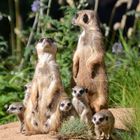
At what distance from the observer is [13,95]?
9.16m

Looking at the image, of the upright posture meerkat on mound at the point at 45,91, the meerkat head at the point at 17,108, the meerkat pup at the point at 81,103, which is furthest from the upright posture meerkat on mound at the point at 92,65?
the meerkat head at the point at 17,108

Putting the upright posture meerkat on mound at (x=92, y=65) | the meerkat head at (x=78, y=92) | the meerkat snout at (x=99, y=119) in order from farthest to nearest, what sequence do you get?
the upright posture meerkat on mound at (x=92, y=65), the meerkat head at (x=78, y=92), the meerkat snout at (x=99, y=119)

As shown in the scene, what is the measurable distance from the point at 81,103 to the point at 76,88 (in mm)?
136

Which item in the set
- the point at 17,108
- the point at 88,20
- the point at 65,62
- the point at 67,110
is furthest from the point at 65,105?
the point at 65,62

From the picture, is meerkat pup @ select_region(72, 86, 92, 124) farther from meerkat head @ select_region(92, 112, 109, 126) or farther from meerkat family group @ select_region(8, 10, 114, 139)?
meerkat head @ select_region(92, 112, 109, 126)

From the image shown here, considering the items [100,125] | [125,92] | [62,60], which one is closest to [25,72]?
[62,60]

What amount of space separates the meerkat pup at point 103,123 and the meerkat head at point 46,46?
25.5 inches

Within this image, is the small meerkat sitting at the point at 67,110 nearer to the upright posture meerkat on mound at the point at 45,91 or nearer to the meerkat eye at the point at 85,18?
the upright posture meerkat on mound at the point at 45,91

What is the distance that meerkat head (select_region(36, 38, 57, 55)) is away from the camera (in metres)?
6.65

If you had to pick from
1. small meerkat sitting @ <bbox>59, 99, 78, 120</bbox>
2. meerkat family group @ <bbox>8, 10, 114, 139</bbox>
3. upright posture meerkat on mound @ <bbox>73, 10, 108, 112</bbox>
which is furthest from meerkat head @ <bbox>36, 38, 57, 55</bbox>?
small meerkat sitting @ <bbox>59, 99, 78, 120</bbox>

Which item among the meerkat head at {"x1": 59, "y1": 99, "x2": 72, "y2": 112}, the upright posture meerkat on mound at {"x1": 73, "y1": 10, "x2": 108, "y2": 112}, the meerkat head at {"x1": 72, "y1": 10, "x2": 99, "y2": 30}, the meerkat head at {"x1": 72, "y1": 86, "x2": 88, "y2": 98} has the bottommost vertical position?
the meerkat head at {"x1": 59, "y1": 99, "x2": 72, "y2": 112}

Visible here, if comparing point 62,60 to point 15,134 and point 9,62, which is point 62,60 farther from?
point 15,134

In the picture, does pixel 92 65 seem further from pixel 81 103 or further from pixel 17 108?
pixel 17 108

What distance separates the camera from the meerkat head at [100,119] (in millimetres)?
6441
